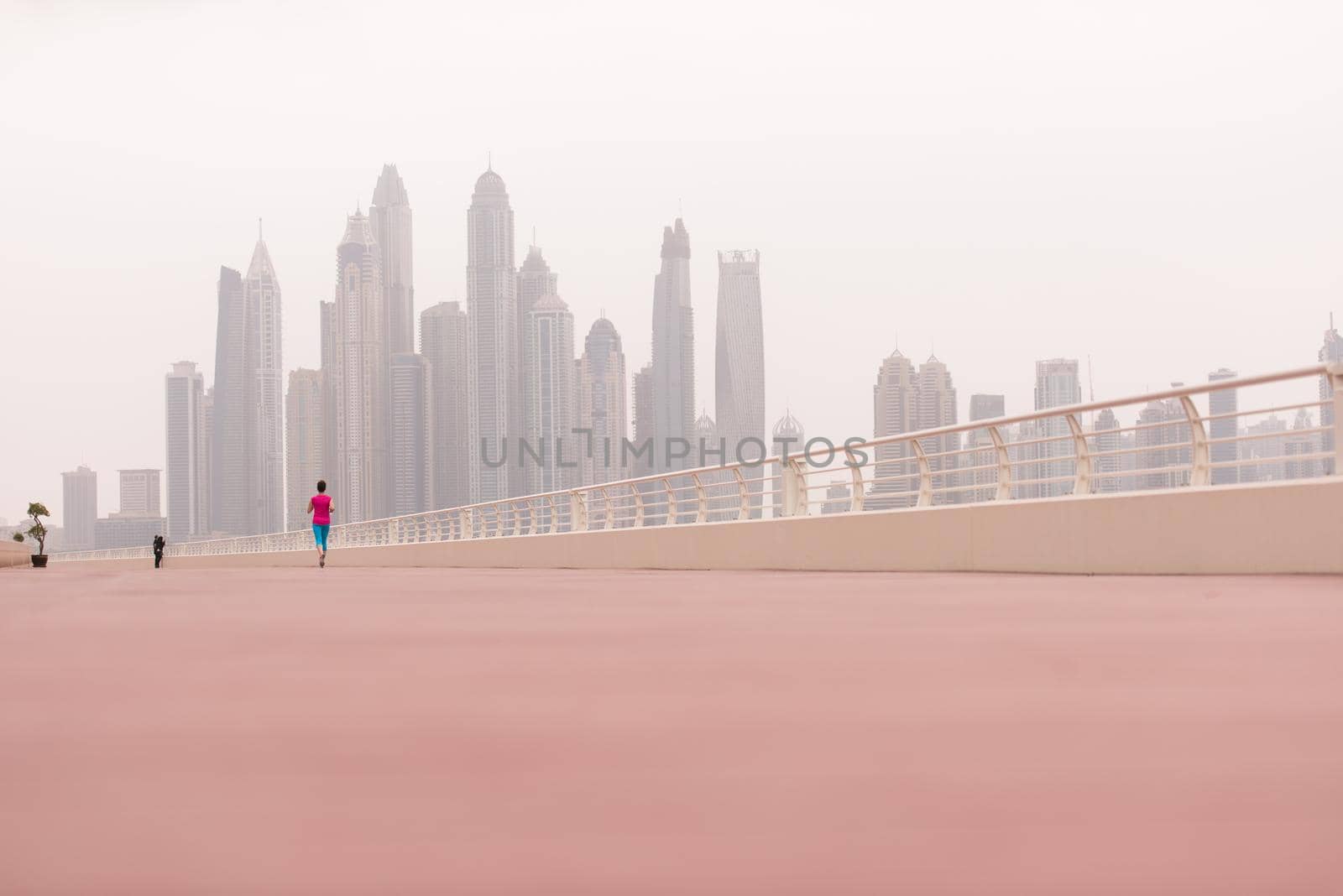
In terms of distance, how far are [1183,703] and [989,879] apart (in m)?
2.10

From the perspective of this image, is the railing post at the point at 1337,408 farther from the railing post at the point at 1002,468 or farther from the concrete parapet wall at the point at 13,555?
→ the concrete parapet wall at the point at 13,555

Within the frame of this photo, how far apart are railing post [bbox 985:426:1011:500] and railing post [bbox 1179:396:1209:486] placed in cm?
241

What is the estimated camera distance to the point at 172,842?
2.29m

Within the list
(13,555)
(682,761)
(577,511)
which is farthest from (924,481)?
(13,555)

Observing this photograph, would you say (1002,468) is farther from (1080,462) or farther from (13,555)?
(13,555)

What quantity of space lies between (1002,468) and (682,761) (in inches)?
490

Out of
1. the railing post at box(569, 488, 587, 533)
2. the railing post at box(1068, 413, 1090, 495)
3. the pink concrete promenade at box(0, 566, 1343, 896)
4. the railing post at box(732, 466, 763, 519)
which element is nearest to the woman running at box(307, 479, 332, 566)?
the railing post at box(569, 488, 587, 533)

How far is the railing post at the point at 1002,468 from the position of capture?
1509cm

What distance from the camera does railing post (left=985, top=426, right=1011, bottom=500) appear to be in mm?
15086

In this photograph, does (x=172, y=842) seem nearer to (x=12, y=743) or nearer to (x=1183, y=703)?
(x=12, y=743)

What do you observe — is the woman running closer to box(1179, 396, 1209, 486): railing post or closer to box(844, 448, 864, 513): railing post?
box(844, 448, 864, 513): railing post

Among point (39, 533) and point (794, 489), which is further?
point (39, 533)

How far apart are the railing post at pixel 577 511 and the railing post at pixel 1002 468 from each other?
12.6 metres

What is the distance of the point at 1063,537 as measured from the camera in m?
13.8
